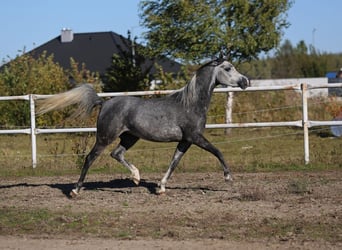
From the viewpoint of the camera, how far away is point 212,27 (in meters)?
23.1

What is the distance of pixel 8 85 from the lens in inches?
1056

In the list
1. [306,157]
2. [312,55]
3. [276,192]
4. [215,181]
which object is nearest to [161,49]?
[306,157]

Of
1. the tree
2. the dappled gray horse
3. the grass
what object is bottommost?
the grass

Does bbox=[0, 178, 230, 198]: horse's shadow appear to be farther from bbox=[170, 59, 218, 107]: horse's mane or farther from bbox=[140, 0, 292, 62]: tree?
bbox=[140, 0, 292, 62]: tree

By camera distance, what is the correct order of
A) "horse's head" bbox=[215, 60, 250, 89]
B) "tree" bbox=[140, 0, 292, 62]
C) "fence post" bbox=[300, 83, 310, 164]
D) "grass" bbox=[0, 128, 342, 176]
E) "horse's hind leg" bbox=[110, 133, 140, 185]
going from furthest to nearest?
"tree" bbox=[140, 0, 292, 62]
"grass" bbox=[0, 128, 342, 176]
"fence post" bbox=[300, 83, 310, 164]
"horse's hind leg" bbox=[110, 133, 140, 185]
"horse's head" bbox=[215, 60, 250, 89]

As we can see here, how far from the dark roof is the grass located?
84.5ft

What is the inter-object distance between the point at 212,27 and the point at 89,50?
83.8ft

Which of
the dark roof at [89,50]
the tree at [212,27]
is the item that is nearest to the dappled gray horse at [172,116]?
the tree at [212,27]

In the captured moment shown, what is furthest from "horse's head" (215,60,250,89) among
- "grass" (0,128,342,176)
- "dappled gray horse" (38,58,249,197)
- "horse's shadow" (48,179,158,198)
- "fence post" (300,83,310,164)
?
"fence post" (300,83,310,164)

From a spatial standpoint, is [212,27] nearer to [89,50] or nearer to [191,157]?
[191,157]

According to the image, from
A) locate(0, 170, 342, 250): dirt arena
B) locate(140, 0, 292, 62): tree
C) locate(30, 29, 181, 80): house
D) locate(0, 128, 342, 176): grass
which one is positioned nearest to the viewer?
locate(0, 170, 342, 250): dirt arena

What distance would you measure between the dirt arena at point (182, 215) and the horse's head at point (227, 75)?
1.65m

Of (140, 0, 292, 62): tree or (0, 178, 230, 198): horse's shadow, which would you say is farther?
(140, 0, 292, 62): tree

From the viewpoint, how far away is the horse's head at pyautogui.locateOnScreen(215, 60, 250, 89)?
393 inches
